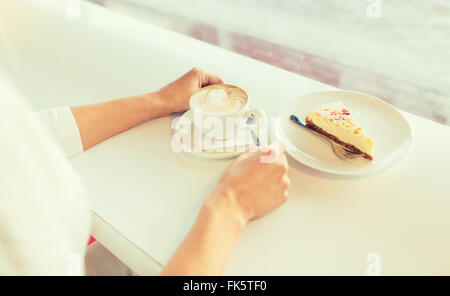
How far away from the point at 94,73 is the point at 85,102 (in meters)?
0.17

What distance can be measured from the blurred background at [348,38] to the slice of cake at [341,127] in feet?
4.55

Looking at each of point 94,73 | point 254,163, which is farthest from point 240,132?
point 94,73

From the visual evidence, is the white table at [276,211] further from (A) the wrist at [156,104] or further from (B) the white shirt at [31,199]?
(B) the white shirt at [31,199]

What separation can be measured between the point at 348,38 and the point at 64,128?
86.0 inches

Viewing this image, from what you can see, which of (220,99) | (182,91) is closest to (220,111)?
(220,99)

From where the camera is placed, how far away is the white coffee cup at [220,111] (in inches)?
31.9

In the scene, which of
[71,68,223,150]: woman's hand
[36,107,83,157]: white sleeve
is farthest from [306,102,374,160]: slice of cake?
[36,107,83,157]: white sleeve

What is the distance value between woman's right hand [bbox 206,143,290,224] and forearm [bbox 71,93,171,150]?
32 centimetres

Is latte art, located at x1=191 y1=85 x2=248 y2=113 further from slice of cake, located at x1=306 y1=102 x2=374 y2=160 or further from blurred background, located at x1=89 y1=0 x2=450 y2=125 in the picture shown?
blurred background, located at x1=89 y1=0 x2=450 y2=125

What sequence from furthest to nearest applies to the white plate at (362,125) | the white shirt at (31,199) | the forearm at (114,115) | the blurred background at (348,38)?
the blurred background at (348,38) < the forearm at (114,115) < the white plate at (362,125) < the white shirt at (31,199)

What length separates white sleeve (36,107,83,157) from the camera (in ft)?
2.73

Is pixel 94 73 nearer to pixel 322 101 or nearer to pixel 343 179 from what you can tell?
pixel 322 101

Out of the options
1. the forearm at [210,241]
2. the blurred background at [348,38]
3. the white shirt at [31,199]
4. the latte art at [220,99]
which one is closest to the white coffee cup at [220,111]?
the latte art at [220,99]
